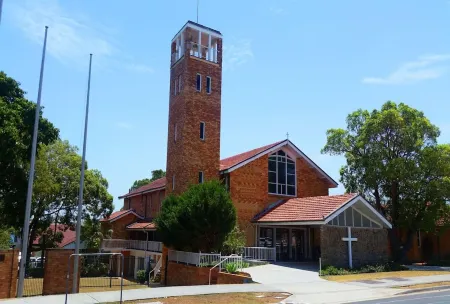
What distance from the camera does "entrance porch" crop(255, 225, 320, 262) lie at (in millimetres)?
30378

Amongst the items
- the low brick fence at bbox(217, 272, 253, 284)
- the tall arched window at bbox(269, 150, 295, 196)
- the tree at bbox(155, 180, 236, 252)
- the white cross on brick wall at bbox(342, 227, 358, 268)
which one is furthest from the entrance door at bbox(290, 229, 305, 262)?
the low brick fence at bbox(217, 272, 253, 284)

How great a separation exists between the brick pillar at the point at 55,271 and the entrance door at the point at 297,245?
58.1ft

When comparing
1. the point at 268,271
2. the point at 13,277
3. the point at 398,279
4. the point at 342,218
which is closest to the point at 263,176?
the point at 342,218

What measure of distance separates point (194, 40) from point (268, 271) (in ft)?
62.8

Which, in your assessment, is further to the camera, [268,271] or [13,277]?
[268,271]

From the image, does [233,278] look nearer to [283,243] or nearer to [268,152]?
[283,243]

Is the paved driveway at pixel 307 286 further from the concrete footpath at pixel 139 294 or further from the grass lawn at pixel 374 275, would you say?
the concrete footpath at pixel 139 294

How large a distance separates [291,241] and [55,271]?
1814 centimetres

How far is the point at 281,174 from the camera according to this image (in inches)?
1302

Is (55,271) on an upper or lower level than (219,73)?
lower

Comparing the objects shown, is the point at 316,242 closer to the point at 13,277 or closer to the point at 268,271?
the point at 268,271

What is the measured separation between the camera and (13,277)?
16984mm

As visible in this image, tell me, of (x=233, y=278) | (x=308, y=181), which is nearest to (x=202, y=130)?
(x=308, y=181)

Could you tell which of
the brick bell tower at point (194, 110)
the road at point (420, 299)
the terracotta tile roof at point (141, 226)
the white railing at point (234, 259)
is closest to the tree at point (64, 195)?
the terracotta tile roof at point (141, 226)
